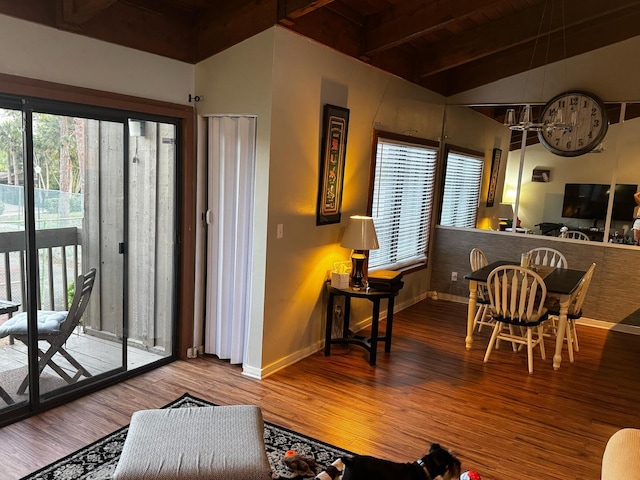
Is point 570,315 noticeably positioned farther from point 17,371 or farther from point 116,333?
point 17,371

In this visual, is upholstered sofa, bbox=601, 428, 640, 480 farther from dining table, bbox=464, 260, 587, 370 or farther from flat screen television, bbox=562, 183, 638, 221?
flat screen television, bbox=562, 183, 638, 221

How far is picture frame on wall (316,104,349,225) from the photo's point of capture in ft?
13.1

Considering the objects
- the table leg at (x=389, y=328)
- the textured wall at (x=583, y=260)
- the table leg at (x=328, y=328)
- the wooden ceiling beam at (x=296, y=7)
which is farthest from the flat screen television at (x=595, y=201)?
the wooden ceiling beam at (x=296, y=7)

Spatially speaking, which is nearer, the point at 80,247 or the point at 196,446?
the point at 196,446

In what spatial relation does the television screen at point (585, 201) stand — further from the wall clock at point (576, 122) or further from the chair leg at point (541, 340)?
the chair leg at point (541, 340)

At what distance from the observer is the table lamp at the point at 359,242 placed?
4105mm

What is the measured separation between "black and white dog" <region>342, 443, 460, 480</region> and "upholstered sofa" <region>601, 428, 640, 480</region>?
25.4 inches

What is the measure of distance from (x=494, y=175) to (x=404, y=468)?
4.94 metres

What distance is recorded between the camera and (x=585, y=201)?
5586 mm

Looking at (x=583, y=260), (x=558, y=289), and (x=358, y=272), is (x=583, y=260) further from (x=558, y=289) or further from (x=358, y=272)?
(x=358, y=272)

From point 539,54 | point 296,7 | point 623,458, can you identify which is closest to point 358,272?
point 296,7

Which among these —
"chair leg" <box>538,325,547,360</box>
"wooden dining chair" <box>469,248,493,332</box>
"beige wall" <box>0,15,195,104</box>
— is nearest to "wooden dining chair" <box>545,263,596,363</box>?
"chair leg" <box>538,325,547,360</box>

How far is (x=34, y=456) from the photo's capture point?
262cm

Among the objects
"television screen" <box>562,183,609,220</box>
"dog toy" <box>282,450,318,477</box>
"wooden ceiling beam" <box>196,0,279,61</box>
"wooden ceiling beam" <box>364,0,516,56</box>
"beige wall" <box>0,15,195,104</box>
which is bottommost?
"dog toy" <box>282,450,318,477</box>
